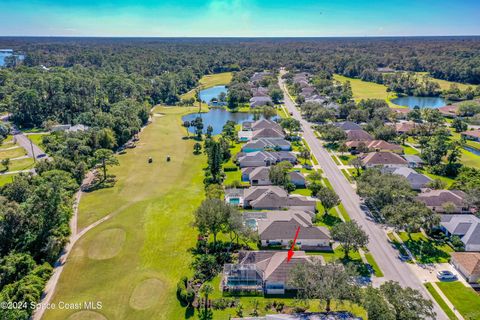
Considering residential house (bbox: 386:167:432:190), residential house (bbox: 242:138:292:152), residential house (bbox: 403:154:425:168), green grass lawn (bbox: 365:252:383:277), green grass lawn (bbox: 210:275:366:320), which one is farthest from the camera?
residential house (bbox: 242:138:292:152)

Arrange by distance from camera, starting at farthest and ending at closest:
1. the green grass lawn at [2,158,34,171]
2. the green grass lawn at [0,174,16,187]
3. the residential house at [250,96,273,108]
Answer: the residential house at [250,96,273,108] → the green grass lawn at [2,158,34,171] → the green grass lawn at [0,174,16,187]

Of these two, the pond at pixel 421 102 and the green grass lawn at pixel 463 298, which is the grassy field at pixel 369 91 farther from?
the green grass lawn at pixel 463 298

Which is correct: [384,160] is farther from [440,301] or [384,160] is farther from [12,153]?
[12,153]

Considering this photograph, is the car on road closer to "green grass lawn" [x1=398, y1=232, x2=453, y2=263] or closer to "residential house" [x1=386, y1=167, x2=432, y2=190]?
"green grass lawn" [x1=398, y1=232, x2=453, y2=263]

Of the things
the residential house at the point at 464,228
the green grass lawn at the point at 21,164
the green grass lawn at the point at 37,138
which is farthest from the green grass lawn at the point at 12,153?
the residential house at the point at 464,228

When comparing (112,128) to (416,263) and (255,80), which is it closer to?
(416,263)

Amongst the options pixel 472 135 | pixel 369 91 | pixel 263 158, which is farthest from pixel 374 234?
pixel 369 91

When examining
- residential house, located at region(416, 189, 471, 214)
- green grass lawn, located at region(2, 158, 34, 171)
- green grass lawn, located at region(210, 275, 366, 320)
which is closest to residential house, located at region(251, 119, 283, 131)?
residential house, located at region(416, 189, 471, 214)
